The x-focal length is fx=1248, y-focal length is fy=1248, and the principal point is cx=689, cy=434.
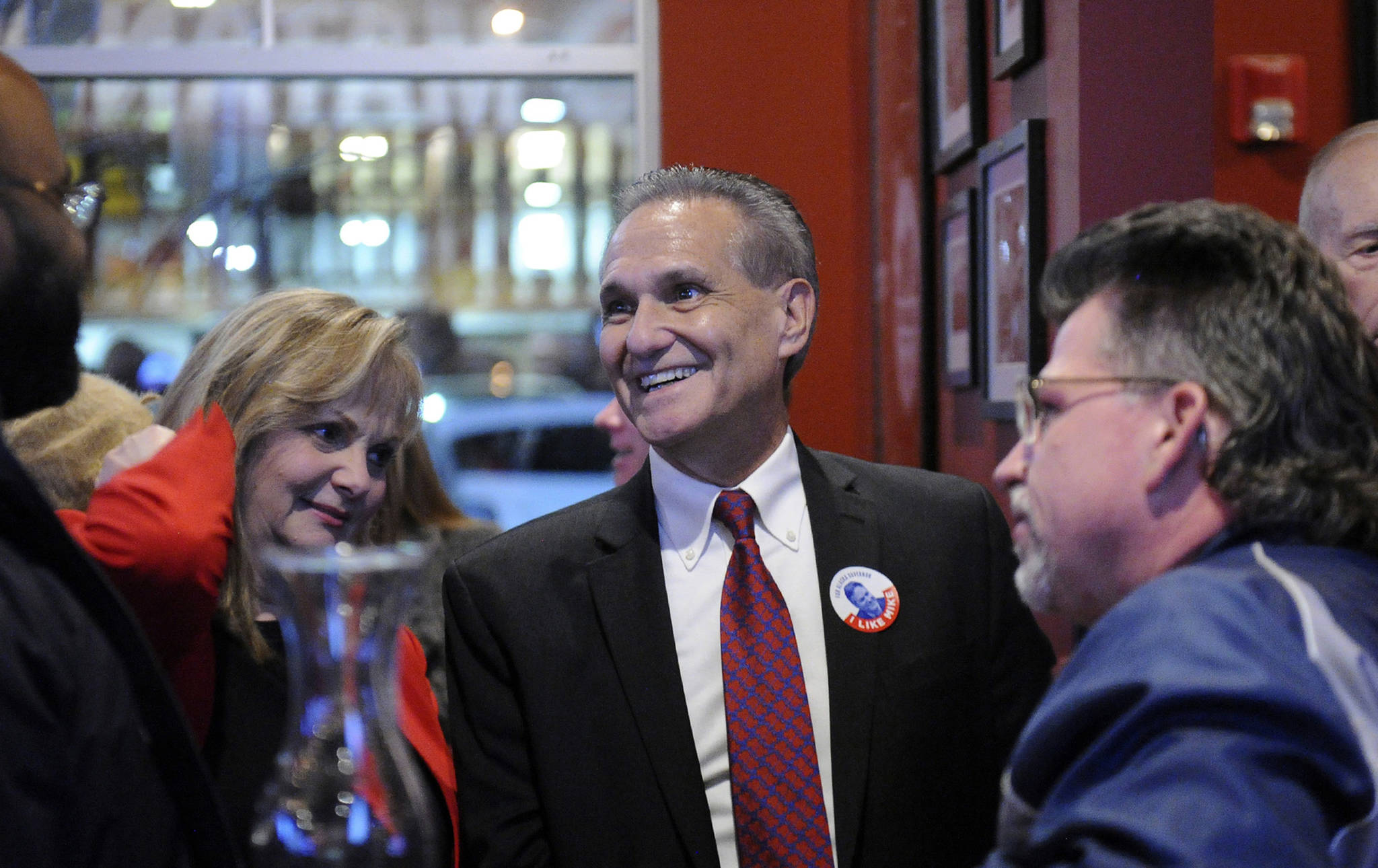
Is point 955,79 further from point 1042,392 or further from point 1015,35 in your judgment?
point 1042,392

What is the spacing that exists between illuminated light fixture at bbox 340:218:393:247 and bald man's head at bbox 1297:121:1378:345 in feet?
→ 12.5

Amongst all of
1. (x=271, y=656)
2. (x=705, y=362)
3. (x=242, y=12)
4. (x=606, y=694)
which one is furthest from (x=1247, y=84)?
(x=242, y=12)

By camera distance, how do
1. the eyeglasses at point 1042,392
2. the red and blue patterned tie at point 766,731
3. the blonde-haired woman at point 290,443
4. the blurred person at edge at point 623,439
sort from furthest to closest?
1. the blurred person at edge at point 623,439
2. the blonde-haired woman at point 290,443
3. the red and blue patterned tie at point 766,731
4. the eyeglasses at point 1042,392

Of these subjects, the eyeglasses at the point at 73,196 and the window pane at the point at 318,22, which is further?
the window pane at the point at 318,22

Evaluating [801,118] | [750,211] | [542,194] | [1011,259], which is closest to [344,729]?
[750,211]

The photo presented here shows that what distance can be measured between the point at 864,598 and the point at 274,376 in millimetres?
937

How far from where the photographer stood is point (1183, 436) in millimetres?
1075

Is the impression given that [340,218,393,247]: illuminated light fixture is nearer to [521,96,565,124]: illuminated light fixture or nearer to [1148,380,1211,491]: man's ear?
[521,96,565,124]: illuminated light fixture

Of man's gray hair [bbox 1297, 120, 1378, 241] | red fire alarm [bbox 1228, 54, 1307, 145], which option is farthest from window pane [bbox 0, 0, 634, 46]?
man's gray hair [bbox 1297, 120, 1378, 241]

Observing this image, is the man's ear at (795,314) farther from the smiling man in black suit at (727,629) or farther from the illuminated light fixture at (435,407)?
the illuminated light fixture at (435,407)

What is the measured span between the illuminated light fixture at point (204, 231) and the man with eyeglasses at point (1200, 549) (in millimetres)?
4326

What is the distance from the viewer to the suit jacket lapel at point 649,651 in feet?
5.49

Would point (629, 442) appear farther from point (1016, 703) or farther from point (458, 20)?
point (458, 20)

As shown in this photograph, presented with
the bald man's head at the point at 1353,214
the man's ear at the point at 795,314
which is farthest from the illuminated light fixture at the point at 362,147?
the bald man's head at the point at 1353,214
